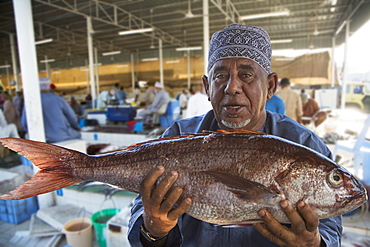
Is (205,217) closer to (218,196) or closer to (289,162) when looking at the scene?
(218,196)

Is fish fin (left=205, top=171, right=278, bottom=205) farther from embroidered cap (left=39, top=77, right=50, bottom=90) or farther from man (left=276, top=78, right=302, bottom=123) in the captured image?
man (left=276, top=78, right=302, bottom=123)

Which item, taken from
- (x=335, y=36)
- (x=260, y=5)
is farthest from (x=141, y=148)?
(x=335, y=36)

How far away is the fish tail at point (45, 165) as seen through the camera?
1.25 m

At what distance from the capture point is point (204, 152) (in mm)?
1279

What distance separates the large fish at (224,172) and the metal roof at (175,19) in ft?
40.3

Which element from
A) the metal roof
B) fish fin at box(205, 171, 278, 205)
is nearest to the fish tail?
fish fin at box(205, 171, 278, 205)

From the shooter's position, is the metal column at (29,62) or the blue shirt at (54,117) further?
the blue shirt at (54,117)

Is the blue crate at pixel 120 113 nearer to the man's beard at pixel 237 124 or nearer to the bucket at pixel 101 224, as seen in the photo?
the bucket at pixel 101 224

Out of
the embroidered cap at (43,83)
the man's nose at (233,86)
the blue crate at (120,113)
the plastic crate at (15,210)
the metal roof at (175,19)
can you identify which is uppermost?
the metal roof at (175,19)

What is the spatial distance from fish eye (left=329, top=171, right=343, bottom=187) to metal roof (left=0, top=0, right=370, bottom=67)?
12.5 metres

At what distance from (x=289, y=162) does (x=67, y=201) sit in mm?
4790

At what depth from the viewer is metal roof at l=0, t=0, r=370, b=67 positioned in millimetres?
14562

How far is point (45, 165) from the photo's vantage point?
1.35 meters

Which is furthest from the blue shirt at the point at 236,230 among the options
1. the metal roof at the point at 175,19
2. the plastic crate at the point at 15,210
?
the metal roof at the point at 175,19
